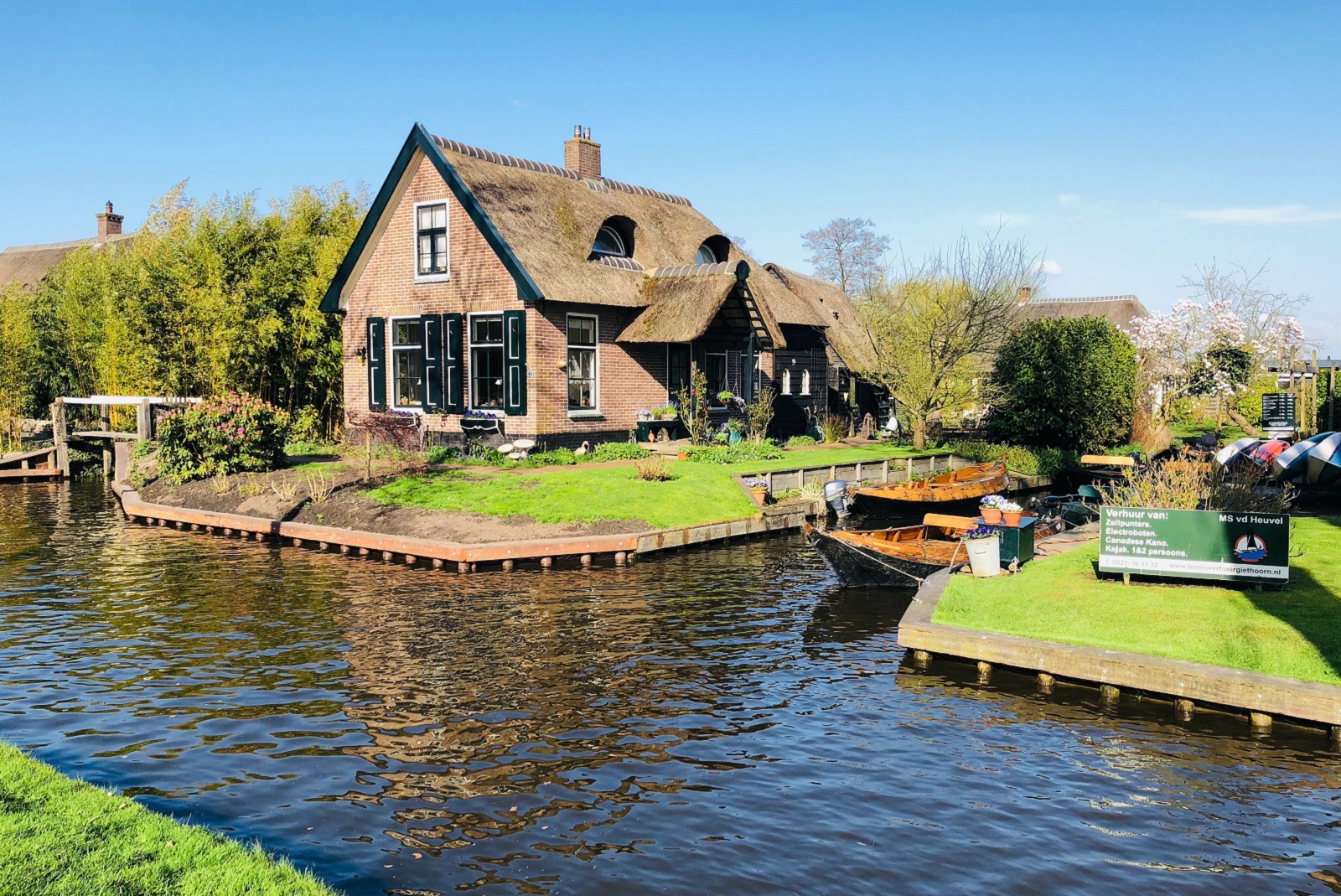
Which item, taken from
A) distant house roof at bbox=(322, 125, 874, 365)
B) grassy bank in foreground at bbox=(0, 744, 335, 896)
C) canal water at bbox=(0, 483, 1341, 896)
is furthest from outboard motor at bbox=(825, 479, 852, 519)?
grassy bank in foreground at bbox=(0, 744, 335, 896)

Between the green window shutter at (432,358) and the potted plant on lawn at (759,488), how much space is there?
9414 millimetres

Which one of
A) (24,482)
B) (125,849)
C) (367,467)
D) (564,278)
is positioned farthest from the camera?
(24,482)

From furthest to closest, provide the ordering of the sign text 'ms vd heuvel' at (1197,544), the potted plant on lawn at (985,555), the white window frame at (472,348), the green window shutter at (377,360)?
the green window shutter at (377,360) < the white window frame at (472,348) < the potted plant on lawn at (985,555) < the sign text 'ms vd heuvel' at (1197,544)

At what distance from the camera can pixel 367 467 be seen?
23.3 metres

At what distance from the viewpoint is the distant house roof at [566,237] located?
1035 inches

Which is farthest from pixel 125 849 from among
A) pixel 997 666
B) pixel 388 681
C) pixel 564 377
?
pixel 564 377

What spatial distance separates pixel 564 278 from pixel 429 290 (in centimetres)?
421

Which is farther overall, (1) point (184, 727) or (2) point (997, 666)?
(2) point (997, 666)

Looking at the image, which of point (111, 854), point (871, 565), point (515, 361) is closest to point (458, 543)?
point (871, 565)

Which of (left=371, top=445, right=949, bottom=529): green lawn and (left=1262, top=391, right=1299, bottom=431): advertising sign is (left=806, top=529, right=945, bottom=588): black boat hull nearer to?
(left=371, top=445, right=949, bottom=529): green lawn

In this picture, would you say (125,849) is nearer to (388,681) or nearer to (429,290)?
(388,681)

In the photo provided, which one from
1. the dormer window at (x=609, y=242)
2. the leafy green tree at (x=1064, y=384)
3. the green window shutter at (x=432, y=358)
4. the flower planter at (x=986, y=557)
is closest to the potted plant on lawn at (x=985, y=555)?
the flower planter at (x=986, y=557)

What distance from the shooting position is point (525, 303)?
1017 inches

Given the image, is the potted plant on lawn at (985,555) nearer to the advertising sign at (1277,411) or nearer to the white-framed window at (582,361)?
the white-framed window at (582,361)
